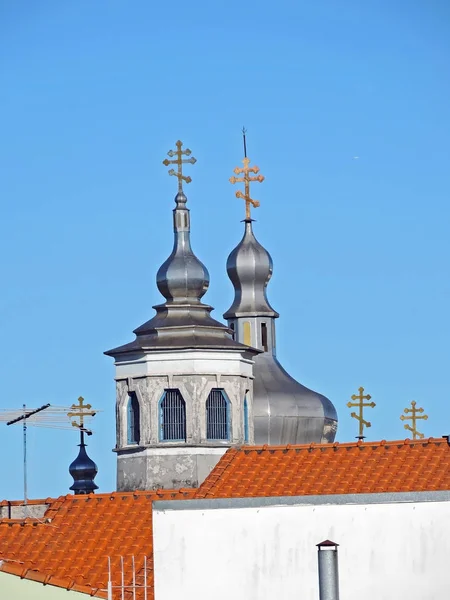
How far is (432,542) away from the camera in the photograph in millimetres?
45438

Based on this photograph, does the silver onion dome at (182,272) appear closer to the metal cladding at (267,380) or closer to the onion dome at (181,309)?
the onion dome at (181,309)

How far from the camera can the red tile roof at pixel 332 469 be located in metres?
50.4

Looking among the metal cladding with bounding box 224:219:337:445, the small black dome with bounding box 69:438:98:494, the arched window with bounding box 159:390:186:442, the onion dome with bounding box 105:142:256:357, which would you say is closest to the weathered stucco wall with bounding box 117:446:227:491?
the arched window with bounding box 159:390:186:442

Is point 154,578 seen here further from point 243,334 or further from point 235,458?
point 243,334

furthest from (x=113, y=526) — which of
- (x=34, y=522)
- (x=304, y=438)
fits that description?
(x=304, y=438)

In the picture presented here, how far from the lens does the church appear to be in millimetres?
45594

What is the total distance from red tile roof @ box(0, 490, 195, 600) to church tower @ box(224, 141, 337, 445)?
1575 cm

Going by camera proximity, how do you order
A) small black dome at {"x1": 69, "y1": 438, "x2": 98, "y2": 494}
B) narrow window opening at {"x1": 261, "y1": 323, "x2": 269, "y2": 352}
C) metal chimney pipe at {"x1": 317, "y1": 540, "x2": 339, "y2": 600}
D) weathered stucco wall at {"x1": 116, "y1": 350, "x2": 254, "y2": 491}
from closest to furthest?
metal chimney pipe at {"x1": 317, "y1": 540, "x2": 339, "y2": 600} < weathered stucco wall at {"x1": 116, "y1": 350, "x2": 254, "y2": 491} < narrow window opening at {"x1": 261, "y1": 323, "x2": 269, "y2": 352} < small black dome at {"x1": 69, "y1": 438, "x2": 98, "y2": 494}

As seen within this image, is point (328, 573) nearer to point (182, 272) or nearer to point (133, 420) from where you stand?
point (133, 420)

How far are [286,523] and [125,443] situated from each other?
1686cm

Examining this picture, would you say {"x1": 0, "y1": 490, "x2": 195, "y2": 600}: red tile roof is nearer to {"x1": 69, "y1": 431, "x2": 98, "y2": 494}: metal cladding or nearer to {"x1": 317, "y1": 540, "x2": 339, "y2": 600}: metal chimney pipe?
{"x1": 317, "y1": 540, "x2": 339, "y2": 600}: metal chimney pipe

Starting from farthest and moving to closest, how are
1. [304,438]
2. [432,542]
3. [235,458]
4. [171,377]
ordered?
[304,438] → [171,377] → [235,458] → [432,542]

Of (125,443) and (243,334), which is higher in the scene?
(243,334)

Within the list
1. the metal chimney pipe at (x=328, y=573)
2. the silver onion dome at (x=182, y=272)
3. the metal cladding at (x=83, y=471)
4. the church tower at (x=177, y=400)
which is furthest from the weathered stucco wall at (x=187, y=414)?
the metal chimney pipe at (x=328, y=573)
